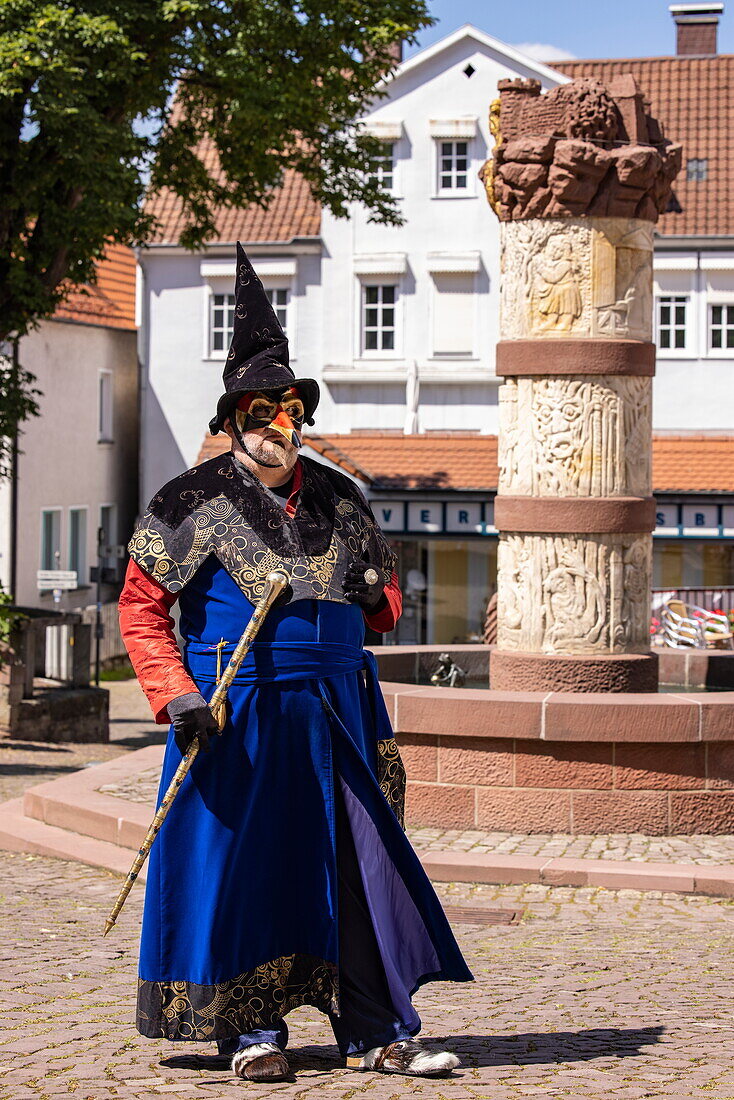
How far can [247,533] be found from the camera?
527 centimetres

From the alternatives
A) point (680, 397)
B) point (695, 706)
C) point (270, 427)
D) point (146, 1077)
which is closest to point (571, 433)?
point (695, 706)

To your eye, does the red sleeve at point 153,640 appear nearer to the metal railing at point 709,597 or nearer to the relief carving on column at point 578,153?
the relief carving on column at point 578,153

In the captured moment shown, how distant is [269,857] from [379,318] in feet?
94.3

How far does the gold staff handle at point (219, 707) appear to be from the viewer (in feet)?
16.3

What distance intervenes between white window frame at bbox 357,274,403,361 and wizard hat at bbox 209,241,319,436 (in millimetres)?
27578

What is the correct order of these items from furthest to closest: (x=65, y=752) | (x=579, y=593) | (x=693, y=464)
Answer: (x=693, y=464), (x=65, y=752), (x=579, y=593)

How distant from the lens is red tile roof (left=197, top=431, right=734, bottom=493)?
3003cm

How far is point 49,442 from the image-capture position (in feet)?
108

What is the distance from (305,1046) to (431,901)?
0.67 m

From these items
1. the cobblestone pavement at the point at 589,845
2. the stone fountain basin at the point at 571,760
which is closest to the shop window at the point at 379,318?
the stone fountain basin at the point at 571,760

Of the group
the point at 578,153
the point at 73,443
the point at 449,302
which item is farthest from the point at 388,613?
the point at 73,443

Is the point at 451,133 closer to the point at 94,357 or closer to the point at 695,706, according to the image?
the point at 94,357

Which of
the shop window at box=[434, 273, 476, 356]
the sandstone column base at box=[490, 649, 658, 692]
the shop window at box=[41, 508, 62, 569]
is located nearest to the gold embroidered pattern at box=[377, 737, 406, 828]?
the sandstone column base at box=[490, 649, 658, 692]

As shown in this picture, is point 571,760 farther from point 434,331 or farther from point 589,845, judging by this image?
point 434,331
